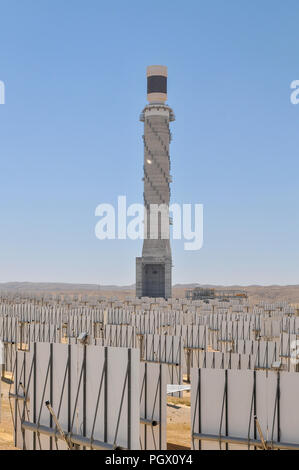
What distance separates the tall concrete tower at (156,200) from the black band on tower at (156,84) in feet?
0.46

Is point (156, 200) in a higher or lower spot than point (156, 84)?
lower

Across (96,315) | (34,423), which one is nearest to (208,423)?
(34,423)

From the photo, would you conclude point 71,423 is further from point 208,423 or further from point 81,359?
point 208,423

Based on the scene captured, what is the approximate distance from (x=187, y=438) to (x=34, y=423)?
6.36m

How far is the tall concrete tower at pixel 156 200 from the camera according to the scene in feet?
222

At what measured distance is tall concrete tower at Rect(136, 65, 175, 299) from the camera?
67.7 m

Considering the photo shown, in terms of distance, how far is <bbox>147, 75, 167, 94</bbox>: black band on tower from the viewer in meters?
70.1

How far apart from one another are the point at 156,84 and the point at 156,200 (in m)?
16.7

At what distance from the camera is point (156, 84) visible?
70.2 meters

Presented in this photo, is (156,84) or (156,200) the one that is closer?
(156,200)

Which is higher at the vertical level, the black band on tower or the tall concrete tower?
the black band on tower

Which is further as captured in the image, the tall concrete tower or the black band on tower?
the black band on tower

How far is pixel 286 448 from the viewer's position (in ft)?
28.9

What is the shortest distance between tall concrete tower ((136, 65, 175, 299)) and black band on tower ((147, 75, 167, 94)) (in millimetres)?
142
